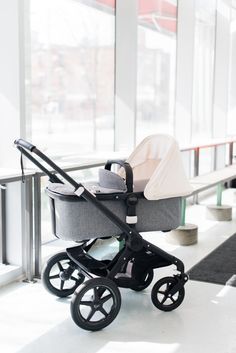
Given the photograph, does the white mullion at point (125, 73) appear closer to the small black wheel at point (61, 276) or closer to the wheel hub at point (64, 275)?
the small black wheel at point (61, 276)

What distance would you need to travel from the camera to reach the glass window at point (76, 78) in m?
4.69

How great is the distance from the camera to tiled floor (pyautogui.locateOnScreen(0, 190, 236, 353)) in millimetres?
2584

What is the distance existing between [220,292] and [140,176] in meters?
0.98

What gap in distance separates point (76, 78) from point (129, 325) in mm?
3237

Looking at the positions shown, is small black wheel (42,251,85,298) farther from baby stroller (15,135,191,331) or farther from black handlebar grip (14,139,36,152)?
black handlebar grip (14,139,36,152)

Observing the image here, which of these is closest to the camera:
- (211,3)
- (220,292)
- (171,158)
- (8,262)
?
(171,158)

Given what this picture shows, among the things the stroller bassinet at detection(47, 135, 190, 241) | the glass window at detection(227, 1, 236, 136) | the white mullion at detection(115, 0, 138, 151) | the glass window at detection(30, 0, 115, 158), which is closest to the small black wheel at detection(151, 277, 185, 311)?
the stroller bassinet at detection(47, 135, 190, 241)

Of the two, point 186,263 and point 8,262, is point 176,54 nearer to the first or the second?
point 186,263

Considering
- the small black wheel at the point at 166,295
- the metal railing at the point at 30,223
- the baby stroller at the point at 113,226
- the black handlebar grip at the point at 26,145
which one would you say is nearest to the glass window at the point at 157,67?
the metal railing at the point at 30,223

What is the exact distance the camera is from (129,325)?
284 centimetres

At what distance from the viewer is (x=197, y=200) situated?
22.3ft

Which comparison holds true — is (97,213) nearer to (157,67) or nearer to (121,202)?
(121,202)

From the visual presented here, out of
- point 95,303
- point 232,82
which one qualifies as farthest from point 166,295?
point 232,82

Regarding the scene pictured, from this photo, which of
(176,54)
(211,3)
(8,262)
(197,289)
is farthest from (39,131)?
(211,3)
